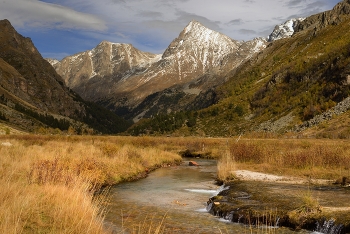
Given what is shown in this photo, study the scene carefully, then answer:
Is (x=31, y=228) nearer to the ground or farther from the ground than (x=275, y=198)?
farther from the ground

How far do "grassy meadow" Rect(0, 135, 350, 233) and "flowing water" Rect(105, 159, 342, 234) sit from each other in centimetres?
108

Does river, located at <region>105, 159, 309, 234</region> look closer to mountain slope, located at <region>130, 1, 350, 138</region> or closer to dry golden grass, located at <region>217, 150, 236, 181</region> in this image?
dry golden grass, located at <region>217, 150, 236, 181</region>

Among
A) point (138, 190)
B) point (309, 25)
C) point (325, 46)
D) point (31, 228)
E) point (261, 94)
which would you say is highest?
point (309, 25)

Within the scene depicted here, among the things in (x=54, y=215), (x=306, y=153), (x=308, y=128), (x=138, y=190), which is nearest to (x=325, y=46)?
(x=308, y=128)

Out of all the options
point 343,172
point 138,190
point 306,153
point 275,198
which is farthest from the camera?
point 306,153

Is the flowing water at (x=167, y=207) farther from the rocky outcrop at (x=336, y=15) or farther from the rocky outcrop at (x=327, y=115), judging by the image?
the rocky outcrop at (x=336, y=15)

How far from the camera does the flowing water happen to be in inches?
510

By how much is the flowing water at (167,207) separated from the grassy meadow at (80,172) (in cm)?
108

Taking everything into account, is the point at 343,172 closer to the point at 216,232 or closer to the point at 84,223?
the point at 216,232

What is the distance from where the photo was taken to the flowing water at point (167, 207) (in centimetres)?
1296

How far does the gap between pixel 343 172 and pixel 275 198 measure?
1069 centimetres

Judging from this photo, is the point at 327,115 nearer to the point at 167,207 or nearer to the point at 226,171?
the point at 226,171

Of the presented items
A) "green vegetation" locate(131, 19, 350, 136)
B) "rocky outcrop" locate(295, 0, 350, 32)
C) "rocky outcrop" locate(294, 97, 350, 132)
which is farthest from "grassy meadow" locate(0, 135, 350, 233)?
"rocky outcrop" locate(295, 0, 350, 32)

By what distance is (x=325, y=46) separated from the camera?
115 metres
